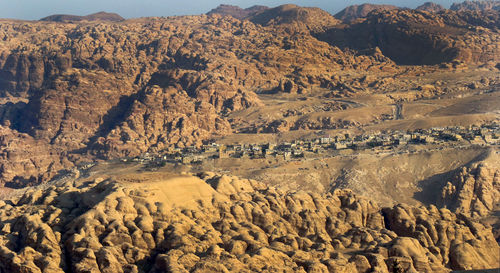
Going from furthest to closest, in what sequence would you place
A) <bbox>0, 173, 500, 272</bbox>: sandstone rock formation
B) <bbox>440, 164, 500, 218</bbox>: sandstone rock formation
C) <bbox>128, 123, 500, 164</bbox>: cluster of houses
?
<bbox>128, 123, 500, 164</bbox>: cluster of houses → <bbox>440, 164, 500, 218</bbox>: sandstone rock formation → <bbox>0, 173, 500, 272</bbox>: sandstone rock formation

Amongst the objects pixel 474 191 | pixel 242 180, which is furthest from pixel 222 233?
pixel 474 191

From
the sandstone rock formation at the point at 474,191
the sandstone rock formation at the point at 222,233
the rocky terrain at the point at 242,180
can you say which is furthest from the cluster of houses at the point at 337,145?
the sandstone rock formation at the point at 222,233

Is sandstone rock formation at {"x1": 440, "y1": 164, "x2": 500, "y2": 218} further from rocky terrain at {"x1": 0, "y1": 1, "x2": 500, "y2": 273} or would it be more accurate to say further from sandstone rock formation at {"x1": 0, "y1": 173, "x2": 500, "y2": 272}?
sandstone rock formation at {"x1": 0, "y1": 173, "x2": 500, "y2": 272}

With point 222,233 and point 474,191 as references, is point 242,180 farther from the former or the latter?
point 474,191

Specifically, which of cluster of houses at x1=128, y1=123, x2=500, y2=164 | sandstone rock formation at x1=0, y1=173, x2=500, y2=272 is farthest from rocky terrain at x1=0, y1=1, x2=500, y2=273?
cluster of houses at x1=128, y1=123, x2=500, y2=164

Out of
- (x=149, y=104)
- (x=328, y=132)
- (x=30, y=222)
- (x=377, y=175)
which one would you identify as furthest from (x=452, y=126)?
(x=30, y=222)

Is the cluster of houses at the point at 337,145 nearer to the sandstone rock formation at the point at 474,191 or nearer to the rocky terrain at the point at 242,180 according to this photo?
the rocky terrain at the point at 242,180
